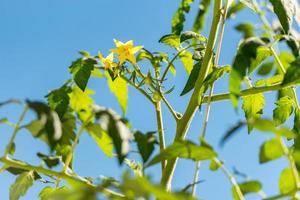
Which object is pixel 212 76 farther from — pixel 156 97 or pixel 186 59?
pixel 186 59

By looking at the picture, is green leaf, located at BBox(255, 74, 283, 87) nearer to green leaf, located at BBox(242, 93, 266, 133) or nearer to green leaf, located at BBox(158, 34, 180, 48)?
green leaf, located at BBox(242, 93, 266, 133)

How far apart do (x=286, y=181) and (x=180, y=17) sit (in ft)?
2.49

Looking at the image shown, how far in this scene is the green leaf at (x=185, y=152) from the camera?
0.55 meters

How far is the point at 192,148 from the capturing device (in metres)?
0.55

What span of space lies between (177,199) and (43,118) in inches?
8.2

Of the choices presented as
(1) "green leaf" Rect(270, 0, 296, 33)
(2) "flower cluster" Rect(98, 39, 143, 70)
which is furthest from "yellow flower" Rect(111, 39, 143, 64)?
(1) "green leaf" Rect(270, 0, 296, 33)

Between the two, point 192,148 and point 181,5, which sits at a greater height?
point 181,5

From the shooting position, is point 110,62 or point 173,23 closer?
point 110,62

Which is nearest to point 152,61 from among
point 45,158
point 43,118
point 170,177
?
point 170,177

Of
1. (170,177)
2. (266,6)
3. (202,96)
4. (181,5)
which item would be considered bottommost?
(170,177)

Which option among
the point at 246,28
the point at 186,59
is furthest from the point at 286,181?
the point at 186,59

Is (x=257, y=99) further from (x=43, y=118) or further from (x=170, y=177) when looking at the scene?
(x=43, y=118)

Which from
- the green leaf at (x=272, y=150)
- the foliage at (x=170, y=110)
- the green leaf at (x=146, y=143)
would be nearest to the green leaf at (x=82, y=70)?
the foliage at (x=170, y=110)

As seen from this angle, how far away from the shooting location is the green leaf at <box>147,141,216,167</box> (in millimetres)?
554
